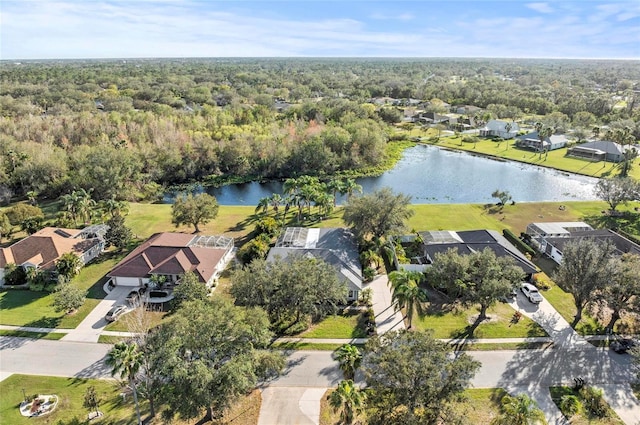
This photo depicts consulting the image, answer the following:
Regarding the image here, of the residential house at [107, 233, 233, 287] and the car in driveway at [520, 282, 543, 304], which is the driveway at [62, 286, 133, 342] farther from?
the car in driveway at [520, 282, 543, 304]

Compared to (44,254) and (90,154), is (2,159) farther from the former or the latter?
(44,254)

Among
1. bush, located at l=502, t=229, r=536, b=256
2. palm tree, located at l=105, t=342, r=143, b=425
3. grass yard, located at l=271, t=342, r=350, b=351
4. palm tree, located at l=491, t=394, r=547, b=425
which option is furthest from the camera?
bush, located at l=502, t=229, r=536, b=256

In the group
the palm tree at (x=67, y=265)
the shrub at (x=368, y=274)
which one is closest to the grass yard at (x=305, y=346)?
the shrub at (x=368, y=274)

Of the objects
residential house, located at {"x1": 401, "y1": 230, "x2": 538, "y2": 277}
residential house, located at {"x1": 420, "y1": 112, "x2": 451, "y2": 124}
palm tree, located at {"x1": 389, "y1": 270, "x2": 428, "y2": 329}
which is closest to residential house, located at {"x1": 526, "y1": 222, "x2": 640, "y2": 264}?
residential house, located at {"x1": 401, "y1": 230, "x2": 538, "y2": 277}

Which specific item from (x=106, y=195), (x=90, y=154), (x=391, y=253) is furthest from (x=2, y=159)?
(x=391, y=253)

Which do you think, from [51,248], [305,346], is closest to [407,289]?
[305,346]

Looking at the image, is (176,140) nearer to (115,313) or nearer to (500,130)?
(115,313)

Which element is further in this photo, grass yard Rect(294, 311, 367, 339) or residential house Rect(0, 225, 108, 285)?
residential house Rect(0, 225, 108, 285)
